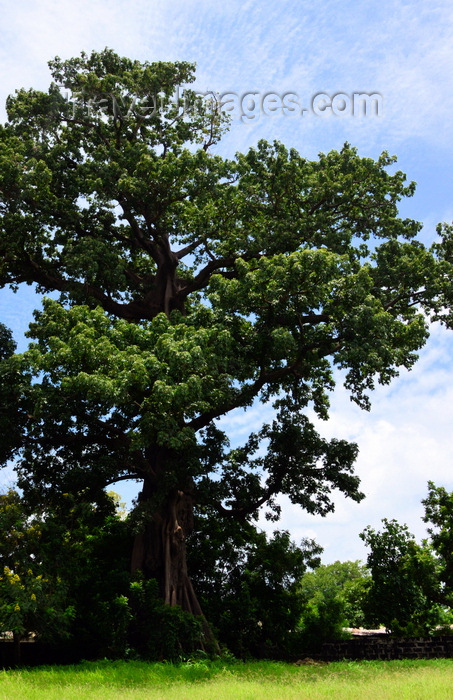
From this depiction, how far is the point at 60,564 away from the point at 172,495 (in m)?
3.42

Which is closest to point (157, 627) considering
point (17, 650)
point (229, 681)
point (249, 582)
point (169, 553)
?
point (169, 553)

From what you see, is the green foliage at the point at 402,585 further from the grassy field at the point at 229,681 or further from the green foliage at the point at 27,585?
the green foliage at the point at 27,585

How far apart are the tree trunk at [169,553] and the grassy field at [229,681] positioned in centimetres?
199

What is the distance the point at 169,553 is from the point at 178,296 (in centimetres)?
796

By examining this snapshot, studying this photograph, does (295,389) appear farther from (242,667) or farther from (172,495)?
(242,667)

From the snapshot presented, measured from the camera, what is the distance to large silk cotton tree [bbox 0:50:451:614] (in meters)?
14.9

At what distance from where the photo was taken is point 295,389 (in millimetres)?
20172

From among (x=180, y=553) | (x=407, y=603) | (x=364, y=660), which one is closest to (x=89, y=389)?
(x=180, y=553)

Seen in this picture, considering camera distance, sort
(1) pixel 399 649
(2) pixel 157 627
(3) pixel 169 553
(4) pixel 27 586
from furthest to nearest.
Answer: (1) pixel 399 649
(3) pixel 169 553
(2) pixel 157 627
(4) pixel 27 586

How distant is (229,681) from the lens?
12.4m

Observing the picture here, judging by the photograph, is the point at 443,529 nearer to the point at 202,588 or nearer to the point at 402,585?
the point at 402,585

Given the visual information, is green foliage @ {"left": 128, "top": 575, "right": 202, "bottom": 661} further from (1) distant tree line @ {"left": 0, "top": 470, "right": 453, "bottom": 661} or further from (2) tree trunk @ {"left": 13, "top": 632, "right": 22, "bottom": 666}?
(2) tree trunk @ {"left": 13, "top": 632, "right": 22, "bottom": 666}

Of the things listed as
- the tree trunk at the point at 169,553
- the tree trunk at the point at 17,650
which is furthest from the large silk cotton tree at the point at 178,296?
the tree trunk at the point at 17,650

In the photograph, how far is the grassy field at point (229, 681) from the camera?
10367mm
